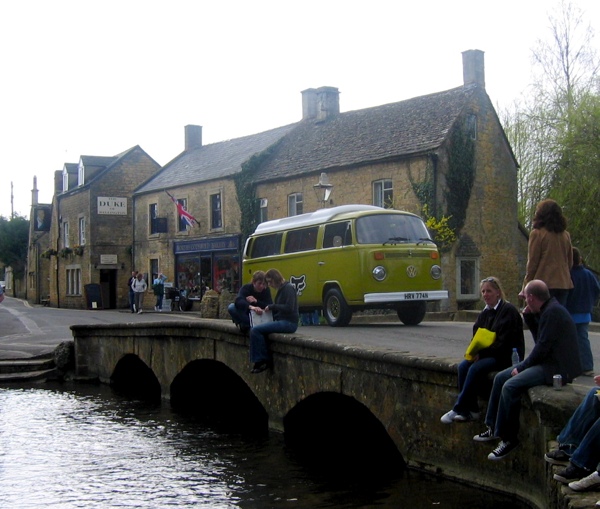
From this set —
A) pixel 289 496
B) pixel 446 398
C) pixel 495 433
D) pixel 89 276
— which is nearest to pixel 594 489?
pixel 495 433

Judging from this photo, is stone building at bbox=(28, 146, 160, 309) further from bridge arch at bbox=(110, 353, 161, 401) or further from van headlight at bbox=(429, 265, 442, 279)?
van headlight at bbox=(429, 265, 442, 279)

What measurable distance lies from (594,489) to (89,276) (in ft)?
140

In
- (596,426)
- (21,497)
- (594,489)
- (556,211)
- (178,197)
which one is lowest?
(21,497)

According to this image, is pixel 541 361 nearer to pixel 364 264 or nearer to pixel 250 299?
pixel 250 299

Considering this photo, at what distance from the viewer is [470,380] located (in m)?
8.03

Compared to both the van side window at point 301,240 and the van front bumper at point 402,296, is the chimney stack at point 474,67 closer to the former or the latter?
the van side window at point 301,240

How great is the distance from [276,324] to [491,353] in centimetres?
514

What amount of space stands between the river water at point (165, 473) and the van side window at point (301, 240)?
481 centimetres

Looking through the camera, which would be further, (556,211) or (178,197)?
(178,197)

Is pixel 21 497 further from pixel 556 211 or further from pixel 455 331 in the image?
pixel 455 331

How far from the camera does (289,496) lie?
10062mm

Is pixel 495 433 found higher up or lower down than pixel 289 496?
higher up

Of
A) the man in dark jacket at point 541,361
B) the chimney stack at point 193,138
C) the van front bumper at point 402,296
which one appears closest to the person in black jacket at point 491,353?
the man in dark jacket at point 541,361

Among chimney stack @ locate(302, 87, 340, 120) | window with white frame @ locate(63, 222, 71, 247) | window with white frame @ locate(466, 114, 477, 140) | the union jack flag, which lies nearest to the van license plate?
window with white frame @ locate(466, 114, 477, 140)
